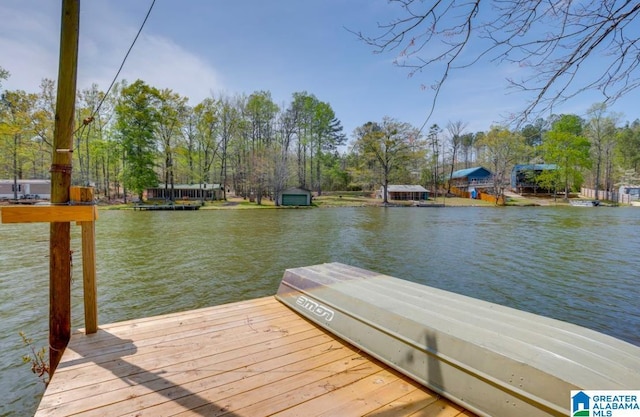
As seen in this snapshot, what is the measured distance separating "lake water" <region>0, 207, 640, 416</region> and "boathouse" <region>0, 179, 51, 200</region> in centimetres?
2990

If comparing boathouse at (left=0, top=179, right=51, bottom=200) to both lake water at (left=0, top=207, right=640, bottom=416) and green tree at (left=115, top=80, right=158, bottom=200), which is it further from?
lake water at (left=0, top=207, right=640, bottom=416)

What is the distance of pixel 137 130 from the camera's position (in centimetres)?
3625

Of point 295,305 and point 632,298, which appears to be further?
point 632,298

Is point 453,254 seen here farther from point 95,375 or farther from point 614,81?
point 95,375

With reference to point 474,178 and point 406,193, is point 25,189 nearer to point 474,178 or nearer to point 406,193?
point 406,193

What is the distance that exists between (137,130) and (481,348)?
4146 cm

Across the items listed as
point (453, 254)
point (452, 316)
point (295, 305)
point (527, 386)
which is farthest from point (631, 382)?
point (453, 254)

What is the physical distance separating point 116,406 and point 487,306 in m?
3.15

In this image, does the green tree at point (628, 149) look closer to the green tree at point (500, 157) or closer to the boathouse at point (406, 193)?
the green tree at point (500, 157)

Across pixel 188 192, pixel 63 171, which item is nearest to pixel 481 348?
pixel 63 171

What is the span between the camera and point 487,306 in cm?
310

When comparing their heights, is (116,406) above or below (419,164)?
below

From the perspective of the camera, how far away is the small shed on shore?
4106cm

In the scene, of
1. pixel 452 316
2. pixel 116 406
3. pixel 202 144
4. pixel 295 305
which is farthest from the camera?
pixel 202 144
